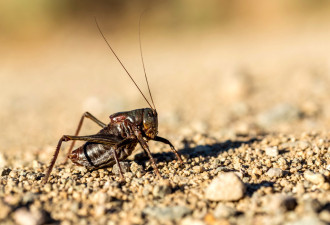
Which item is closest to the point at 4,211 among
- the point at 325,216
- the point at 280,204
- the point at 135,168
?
the point at 135,168

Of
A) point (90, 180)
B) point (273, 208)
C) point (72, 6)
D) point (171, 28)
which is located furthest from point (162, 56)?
point (273, 208)

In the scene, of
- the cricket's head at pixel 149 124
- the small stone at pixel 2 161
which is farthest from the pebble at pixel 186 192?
the small stone at pixel 2 161

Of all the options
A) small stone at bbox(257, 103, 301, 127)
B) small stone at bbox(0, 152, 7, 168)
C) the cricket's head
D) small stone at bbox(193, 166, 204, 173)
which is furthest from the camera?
small stone at bbox(257, 103, 301, 127)

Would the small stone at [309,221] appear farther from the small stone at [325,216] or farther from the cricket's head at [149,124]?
the cricket's head at [149,124]

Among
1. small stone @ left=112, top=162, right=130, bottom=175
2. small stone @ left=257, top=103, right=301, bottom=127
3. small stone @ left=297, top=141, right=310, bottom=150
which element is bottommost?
small stone @ left=112, top=162, right=130, bottom=175

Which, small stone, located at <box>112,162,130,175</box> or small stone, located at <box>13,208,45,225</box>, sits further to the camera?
small stone, located at <box>112,162,130,175</box>

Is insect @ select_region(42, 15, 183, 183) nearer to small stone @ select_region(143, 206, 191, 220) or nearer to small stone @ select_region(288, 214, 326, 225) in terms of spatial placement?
small stone @ select_region(143, 206, 191, 220)

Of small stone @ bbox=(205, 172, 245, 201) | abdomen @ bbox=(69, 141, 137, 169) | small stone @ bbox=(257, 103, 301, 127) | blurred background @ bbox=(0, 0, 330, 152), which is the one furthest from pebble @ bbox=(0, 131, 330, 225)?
small stone @ bbox=(257, 103, 301, 127)
